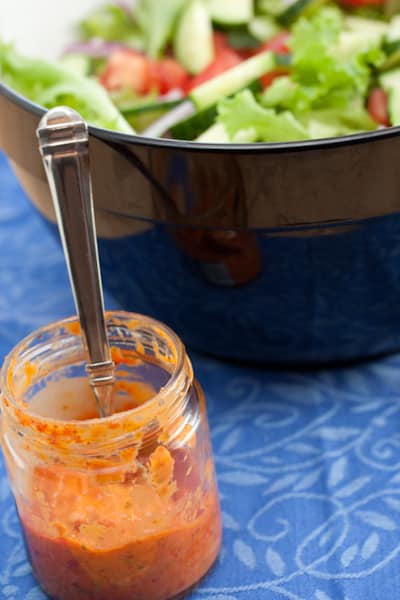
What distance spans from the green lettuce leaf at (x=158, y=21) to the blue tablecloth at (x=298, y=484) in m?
0.49

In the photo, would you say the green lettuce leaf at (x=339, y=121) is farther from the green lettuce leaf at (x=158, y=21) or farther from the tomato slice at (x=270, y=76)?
the green lettuce leaf at (x=158, y=21)

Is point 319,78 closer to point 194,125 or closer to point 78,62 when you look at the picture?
point 194,125

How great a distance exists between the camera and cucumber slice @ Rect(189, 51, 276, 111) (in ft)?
4.26

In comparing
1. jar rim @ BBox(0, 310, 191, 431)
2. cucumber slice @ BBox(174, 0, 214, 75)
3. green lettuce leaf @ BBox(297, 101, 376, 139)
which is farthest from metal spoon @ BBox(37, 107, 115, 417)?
cucumber slice @ BBox(174, 0, 214, 75)

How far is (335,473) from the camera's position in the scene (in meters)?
1.14

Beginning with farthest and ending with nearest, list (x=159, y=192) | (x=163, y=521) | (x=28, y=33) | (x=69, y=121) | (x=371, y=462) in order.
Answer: (x=28, y=33) < (x=371, y=462) < (x=159, y=192) < (x=163, y=521) < (x=69, y=121)

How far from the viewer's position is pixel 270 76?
1.38 metres

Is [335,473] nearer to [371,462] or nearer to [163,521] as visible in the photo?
[371,462]

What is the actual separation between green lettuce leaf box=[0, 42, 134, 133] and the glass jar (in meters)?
0.34

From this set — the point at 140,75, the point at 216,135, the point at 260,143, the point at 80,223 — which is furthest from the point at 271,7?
the point at 80,223

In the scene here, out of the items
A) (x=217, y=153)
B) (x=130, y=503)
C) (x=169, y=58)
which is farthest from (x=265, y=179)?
(x=169, y=58)

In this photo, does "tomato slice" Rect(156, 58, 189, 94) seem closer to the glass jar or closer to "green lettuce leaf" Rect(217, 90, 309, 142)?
"green lettuce leaf" Rect(217, 90, 309, 142)

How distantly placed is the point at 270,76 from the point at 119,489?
0.72 meters

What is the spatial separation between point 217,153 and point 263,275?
18 cm
